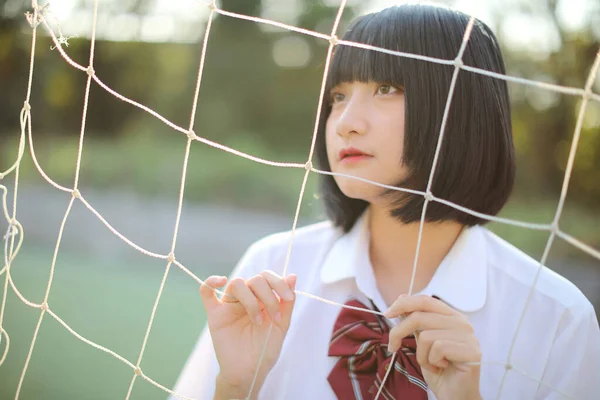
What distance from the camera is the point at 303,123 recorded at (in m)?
6.71

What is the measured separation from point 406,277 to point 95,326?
2205 millimetres

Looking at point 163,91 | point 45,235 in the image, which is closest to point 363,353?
point 45,235

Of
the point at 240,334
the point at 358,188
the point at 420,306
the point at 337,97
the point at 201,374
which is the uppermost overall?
the point at 337,97

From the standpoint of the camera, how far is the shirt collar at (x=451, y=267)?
0.91 metres

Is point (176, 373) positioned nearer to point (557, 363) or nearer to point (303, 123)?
point (557, 363)

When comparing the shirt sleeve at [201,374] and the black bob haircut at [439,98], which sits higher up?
the black bob haircut at [439,98]

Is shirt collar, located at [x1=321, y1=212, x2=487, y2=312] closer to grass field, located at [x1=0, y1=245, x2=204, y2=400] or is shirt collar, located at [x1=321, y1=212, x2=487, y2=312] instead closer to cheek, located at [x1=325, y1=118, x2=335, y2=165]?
cheek, located at [x1=325, y1=118, x2=335, y2=165]

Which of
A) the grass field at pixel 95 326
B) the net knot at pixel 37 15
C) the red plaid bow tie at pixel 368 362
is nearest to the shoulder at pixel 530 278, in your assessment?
the red plaid bow tie at pixel 368 362

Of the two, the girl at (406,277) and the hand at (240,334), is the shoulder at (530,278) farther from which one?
the hand at (240,334)

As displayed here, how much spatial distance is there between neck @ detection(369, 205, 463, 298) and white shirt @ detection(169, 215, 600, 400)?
27 mm

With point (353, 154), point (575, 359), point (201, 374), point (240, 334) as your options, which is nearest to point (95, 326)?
point (201, 374)

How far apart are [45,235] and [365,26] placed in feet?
13.3

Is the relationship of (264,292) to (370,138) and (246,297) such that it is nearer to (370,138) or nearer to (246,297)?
(246,297)

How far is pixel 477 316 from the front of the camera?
0.92 m
